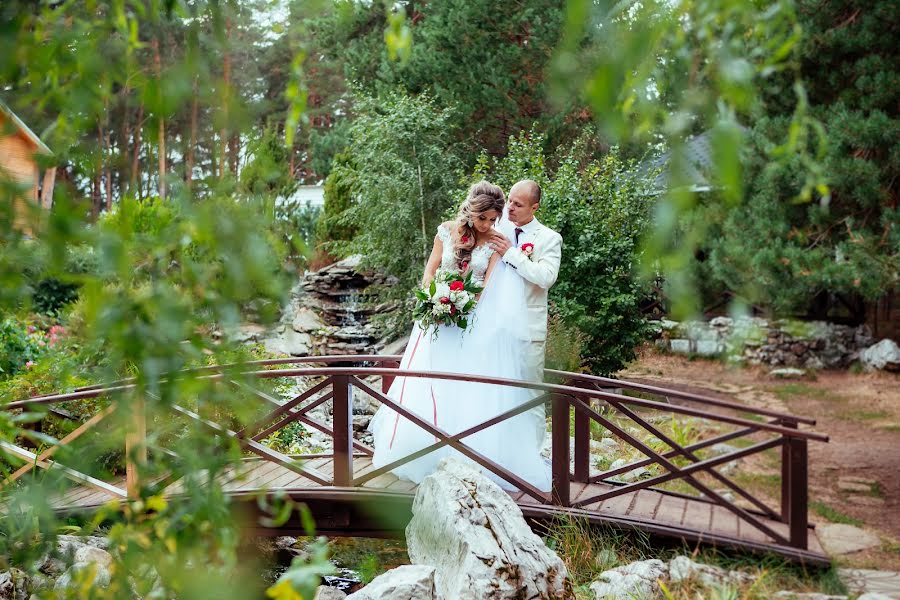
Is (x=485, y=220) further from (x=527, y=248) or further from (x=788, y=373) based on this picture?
(x=788, y=373)

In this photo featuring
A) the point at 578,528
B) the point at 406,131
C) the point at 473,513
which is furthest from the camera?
the point at 406,131

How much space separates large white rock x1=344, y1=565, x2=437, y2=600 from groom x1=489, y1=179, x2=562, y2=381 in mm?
1767

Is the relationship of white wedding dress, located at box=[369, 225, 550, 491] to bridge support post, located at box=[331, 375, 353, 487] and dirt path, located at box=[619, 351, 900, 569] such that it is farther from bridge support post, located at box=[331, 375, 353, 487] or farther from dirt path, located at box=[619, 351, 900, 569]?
dirt path, located at box=[619, 351, 900, 569]

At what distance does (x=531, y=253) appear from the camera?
16.5 feet

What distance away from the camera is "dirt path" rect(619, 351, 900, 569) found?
6.67 m

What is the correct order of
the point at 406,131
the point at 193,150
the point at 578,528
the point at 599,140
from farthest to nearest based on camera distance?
the point at 599,140 < the point at 406,131 < the point at 578,528 < the point at 193,150

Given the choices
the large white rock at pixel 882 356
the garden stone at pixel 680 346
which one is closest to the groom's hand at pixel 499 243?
the large white rock at pixel 882 356

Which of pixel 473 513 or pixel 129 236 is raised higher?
pixel 129 236

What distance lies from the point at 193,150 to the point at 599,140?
14064mm

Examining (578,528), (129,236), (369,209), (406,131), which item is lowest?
(578,528)

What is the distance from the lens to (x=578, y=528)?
451 cm

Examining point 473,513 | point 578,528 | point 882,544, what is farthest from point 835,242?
point 473,513

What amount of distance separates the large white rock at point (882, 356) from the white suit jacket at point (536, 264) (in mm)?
9916

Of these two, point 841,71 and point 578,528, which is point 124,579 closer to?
point 578,528
